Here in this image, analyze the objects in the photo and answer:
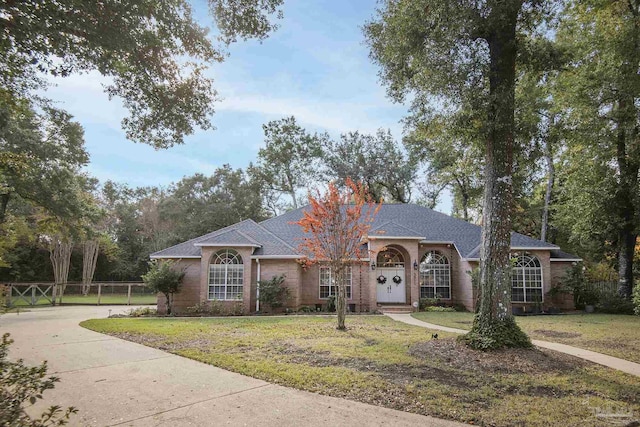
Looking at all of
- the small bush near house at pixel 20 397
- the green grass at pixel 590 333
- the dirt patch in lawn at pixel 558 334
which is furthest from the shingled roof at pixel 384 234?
the small bush near house at pixel 20 397

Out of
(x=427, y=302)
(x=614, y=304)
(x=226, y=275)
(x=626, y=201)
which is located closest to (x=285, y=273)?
(x=226, y=275)

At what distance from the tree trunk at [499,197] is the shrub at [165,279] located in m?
12.8

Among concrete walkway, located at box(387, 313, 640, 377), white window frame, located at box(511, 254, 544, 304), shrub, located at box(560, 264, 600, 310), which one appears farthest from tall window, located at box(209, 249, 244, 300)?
shrub, located at box(560, 264, 600, 310)

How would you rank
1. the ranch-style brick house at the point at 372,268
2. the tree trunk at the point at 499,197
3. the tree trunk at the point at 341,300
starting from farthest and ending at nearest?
the ranch-style brick house at the point at 372,268, the tree trunk at the point at 341,300, the tree trunk at the point at 499,197

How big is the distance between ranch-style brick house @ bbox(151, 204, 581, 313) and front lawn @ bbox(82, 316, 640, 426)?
7489 mm

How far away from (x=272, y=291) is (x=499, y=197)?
11073 mm

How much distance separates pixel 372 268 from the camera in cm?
1845

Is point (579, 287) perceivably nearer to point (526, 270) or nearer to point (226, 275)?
point (526, 270)

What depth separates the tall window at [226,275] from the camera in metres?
17.9

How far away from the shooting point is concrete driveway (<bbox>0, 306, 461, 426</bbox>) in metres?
4.41

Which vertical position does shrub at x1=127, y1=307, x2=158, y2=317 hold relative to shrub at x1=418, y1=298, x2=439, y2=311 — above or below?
below

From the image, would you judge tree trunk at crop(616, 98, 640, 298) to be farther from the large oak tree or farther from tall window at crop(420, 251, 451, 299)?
the large oak tree

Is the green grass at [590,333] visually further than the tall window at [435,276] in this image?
No

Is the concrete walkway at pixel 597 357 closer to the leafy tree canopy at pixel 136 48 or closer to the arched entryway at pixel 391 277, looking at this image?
the leafy tree canopy at pixel 136 48
